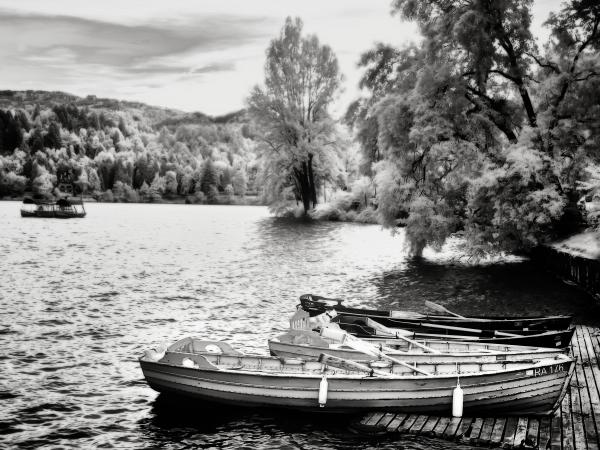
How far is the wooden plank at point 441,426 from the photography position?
1350 centimetres

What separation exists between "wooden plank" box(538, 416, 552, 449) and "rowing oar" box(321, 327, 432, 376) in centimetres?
297

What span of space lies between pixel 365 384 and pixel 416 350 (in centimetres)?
395

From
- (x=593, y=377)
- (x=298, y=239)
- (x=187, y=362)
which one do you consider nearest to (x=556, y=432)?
(x=593, y=377)

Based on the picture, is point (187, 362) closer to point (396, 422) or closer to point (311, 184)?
point (396, 422)

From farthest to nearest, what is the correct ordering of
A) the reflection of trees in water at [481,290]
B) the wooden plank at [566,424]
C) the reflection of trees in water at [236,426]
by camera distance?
the reflection of trees in water at [481,290] → the reflection of trees in water at [236,426] → the wooden plank at [566,424]

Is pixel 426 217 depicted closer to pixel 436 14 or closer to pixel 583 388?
pixel 436 14

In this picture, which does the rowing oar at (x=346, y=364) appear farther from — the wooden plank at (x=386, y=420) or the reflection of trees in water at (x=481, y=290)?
the reflection of trees in water at (x=481, y=290)

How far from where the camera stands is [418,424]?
46.1ft

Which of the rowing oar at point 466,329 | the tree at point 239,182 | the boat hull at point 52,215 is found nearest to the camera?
the rowing oar at point 466,329

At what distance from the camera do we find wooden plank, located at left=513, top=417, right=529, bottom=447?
497 inches

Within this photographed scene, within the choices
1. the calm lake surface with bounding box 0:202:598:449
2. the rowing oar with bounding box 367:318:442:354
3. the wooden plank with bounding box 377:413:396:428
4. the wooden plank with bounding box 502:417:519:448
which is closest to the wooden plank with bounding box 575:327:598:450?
the wooden plank with bounding box 502:417:519:448

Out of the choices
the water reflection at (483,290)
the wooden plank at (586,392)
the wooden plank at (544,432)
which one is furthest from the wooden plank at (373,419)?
the water reflection at (483,290)

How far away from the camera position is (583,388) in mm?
15148

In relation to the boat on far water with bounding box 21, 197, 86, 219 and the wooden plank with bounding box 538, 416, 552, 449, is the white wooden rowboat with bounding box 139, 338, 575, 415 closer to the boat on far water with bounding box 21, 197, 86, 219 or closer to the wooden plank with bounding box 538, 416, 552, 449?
the wooden plank with bounding box 538, 416, 552, 449
